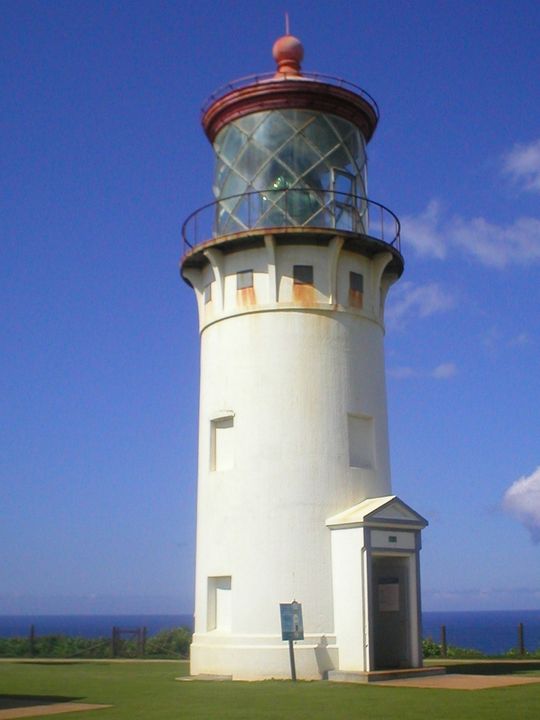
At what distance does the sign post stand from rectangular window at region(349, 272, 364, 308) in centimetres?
724

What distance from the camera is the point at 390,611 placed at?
2184 centimetres

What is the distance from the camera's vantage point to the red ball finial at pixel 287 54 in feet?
78.2

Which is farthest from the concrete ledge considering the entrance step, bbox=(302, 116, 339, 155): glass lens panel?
bbox=(302, 116, 339, 155): glass lens panel

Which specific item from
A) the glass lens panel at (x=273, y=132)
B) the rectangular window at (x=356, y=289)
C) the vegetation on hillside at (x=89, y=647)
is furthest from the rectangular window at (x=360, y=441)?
the vegetation on hillside at (x=89, y=647)

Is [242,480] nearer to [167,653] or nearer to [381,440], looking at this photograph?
[381,440]

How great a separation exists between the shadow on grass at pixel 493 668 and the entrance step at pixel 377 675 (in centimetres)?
153

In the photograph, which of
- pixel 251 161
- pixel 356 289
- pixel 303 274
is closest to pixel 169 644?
pixel 356 289

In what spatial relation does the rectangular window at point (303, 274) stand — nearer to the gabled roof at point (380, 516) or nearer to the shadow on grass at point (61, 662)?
the gabled roof at point (380, 516)

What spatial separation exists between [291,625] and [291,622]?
0.06 m

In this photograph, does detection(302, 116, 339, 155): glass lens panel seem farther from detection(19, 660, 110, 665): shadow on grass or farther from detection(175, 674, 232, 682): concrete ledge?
detection(19, 660, 110, 665): shadow on grass

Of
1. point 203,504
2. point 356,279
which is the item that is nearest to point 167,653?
point 203,504

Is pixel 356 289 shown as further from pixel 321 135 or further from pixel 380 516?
pixel 380 516

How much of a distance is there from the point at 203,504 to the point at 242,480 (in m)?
1.49

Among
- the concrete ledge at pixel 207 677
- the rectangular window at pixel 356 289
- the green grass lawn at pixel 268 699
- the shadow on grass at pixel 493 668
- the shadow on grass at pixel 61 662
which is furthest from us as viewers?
the shadow on grass at pixel 61 662
